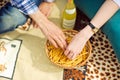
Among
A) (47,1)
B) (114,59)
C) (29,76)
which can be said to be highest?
(47,1)

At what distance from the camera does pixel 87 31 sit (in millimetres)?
1212

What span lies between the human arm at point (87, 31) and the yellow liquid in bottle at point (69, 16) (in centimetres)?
18

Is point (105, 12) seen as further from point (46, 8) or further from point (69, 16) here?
point (46, 8)

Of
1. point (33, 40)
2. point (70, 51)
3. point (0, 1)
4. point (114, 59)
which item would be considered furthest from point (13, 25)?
point (114, 59)

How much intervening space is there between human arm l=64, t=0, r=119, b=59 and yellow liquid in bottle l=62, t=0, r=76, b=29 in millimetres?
179

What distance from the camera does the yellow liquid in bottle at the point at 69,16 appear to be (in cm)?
133

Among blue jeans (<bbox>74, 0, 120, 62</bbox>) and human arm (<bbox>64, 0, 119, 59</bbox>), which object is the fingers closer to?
human arm (<bbox>64, 0, 119, 59</bbox>)

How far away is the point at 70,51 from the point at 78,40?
6cm

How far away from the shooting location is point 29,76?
1.29 meters

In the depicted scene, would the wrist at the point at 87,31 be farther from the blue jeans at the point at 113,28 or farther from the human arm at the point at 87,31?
the blue jeans at the point at 113,28

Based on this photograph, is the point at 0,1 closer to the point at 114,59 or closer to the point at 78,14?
the point at 78,14

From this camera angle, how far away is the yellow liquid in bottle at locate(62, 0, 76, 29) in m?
1.33

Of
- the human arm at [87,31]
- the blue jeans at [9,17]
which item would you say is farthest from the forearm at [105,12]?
the blue jeans at [9,17]

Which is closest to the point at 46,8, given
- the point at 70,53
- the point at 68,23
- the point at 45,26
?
the point at 68,23
